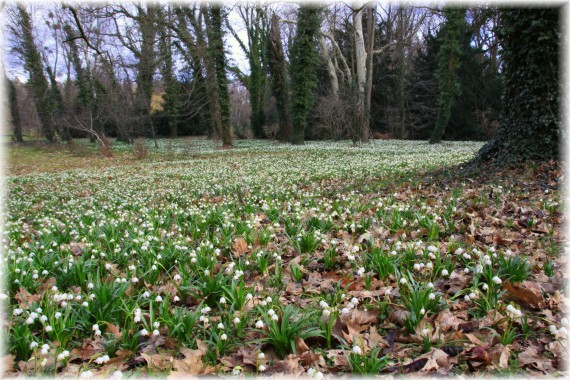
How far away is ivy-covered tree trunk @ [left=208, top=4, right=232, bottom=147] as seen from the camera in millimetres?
26281

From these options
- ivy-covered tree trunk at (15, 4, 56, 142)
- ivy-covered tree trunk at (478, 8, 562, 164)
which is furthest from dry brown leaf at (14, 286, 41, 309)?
ivy-covered tree trunk at (15, 4, 56, 142)

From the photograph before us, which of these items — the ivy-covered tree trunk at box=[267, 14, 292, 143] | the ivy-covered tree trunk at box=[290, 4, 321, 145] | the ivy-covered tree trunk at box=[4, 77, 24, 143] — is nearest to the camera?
the ivy-covered tree trunk at box=[290, 4, 321, 145]

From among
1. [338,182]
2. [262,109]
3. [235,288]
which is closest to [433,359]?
[235,288]

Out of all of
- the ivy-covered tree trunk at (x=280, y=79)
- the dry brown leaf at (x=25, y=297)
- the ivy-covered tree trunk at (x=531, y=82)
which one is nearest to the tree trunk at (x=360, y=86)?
the ivy-covered tree trunk at (x=280, y=79)

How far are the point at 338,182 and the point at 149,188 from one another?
528 cm

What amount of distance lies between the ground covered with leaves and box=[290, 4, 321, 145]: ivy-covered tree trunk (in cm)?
2346

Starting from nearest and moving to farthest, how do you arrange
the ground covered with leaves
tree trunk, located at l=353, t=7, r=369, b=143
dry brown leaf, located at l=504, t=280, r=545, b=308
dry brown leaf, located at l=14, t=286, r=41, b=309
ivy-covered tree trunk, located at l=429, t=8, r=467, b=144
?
the ground covered with leaves
dry brown leaf, located at l=504, t=280, r=545, b=308
dry brown leaf, located at l=14, t=286, r=41, b=309
ivy-covered tree trunk, located at l=429, t=8, r=467, b=144
tree trunk, located at l=353, t=7, r=369, b=143

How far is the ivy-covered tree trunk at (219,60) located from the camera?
26281mm

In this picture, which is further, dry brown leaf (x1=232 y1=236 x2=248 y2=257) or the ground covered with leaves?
dry brown leaf (x1=232 y1=236 x2=248 y2=257)

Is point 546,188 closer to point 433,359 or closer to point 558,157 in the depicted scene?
point 558,157

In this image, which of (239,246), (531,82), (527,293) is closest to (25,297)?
(239,246)

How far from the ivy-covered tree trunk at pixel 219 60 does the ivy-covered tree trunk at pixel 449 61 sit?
53.9 feet

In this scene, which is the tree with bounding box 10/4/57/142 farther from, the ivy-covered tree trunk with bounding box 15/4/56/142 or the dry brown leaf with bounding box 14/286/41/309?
the dry brown leaf with bounding box 14/286/41/309

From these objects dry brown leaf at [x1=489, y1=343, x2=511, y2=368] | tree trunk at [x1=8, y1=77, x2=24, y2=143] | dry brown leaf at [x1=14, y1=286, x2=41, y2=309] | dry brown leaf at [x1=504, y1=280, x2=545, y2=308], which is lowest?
dry brown leaf at [x1=489, y1=343, x2=511, y2=368]
